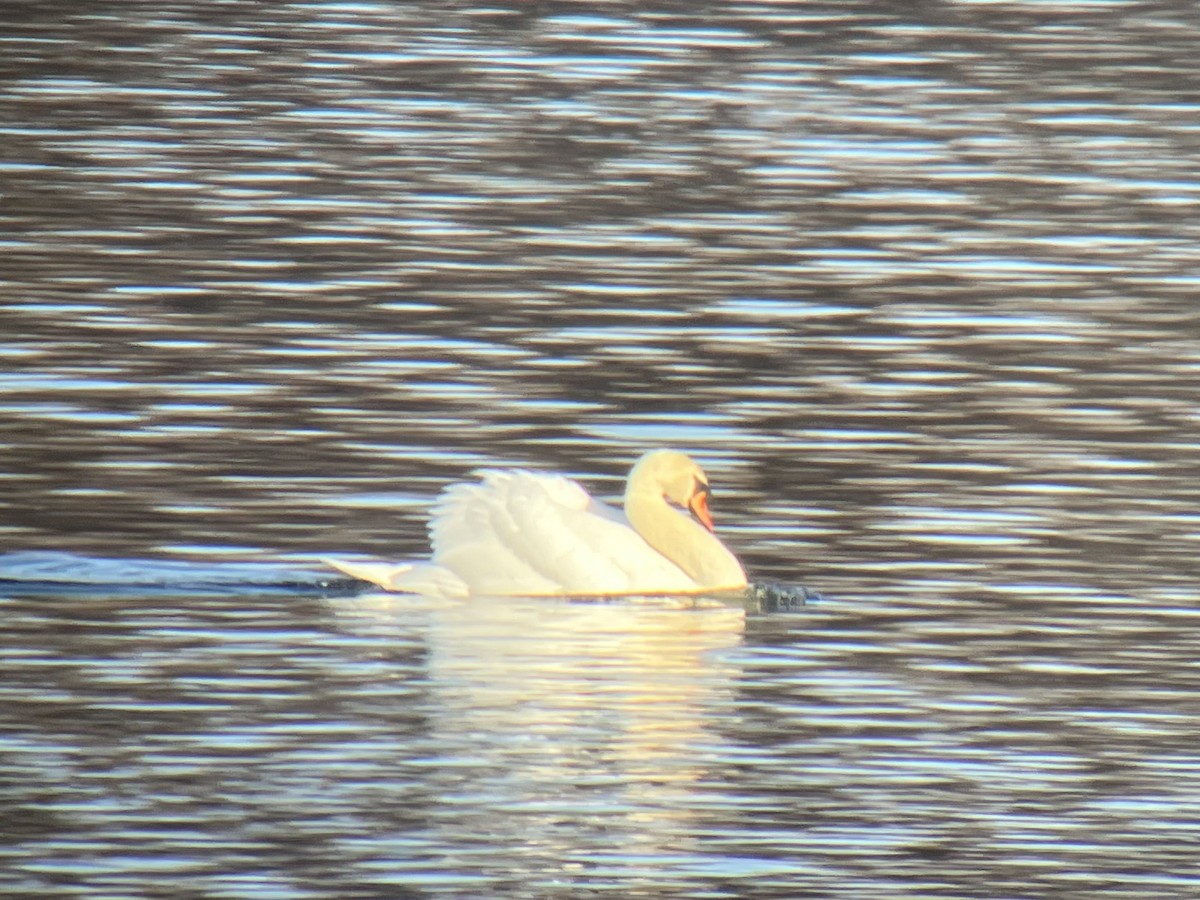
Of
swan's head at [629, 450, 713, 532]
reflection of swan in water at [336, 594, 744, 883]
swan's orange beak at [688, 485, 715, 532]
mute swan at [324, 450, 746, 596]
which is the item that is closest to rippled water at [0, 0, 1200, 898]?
reflection of swan in water at [336, 594, 744, 883]

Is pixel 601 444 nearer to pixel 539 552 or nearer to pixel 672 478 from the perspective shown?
pixel 672 478

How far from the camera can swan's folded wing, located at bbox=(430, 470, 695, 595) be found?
45.5ft

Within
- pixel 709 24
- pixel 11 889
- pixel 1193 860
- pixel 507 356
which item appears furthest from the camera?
pixel 709 24

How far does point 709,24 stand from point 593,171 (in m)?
9.43

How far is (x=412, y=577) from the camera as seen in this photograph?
13.8 m

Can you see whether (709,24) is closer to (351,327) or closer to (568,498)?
(351,327)

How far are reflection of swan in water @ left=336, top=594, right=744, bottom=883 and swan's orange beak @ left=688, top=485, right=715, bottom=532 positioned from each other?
0.56 metres

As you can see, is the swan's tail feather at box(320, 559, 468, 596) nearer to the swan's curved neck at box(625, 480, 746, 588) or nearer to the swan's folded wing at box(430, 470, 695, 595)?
the swan's folded wing at box(430, 470, 695, 595)

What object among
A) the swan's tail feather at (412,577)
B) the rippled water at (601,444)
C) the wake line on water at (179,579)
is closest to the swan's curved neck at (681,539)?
the wake line on water at (179,579)

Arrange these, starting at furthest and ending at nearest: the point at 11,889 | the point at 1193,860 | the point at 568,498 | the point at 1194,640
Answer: the point at 568,498
the point at 1194,640
the point at 1193,860
the point at 11,889

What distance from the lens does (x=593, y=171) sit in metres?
26.3

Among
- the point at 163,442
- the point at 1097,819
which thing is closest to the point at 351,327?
the point at 163,442

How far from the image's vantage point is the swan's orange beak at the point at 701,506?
14289 millimetres

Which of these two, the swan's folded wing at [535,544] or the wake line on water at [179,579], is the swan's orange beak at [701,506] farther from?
the wake line on water at [179,579]
